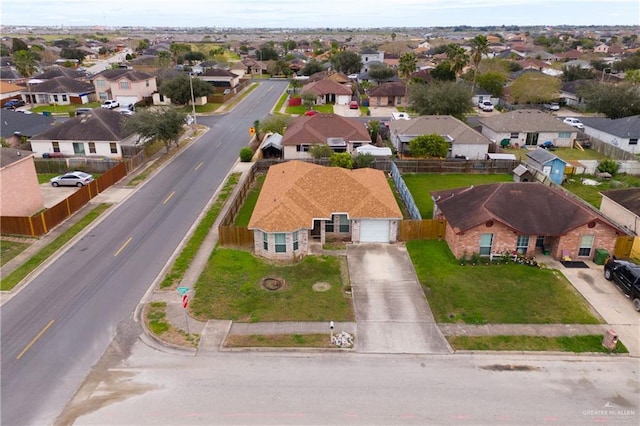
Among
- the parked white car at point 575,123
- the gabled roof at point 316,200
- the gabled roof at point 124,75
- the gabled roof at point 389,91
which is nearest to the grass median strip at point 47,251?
the gabled roof at point 316,200

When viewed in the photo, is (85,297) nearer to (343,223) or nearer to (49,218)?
(49,218)

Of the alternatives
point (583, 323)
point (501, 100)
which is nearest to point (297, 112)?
point (501, 100)

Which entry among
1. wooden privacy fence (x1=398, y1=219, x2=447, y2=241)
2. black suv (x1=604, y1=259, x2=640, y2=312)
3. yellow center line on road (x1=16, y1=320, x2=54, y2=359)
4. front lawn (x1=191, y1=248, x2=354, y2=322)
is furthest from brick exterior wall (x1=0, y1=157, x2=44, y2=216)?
black suv (x1=604, y1=259, x2=640, y2=312)

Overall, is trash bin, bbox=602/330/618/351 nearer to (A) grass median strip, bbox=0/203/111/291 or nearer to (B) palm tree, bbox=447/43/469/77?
(A) grass median strip, bbox=0/203/111/291

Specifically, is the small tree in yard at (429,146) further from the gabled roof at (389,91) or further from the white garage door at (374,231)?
the gabled roof at (389,91)

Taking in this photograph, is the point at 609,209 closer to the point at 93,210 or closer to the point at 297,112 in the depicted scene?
the point at 93,210
